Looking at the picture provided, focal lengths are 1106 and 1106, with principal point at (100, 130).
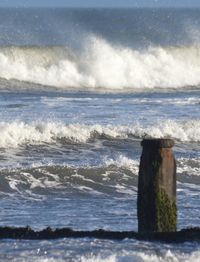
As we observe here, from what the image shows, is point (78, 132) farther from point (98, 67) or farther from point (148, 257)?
point (98, 67)

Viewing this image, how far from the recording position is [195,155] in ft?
56.3

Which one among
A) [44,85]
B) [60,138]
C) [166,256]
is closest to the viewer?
[166,256]

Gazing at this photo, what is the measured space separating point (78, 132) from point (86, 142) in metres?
0.49

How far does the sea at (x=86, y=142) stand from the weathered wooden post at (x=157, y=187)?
0.30 metres

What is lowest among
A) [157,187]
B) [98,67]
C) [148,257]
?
[148,257]

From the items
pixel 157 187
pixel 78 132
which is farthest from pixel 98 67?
pixel 157 187

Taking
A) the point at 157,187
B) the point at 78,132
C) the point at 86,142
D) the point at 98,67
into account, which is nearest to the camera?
the point at 157,187

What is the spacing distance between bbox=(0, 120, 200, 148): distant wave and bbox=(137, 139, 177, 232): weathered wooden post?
8.54 m

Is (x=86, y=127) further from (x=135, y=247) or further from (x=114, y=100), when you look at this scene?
(x=135, y=247)

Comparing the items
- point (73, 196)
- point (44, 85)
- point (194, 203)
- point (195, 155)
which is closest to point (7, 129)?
point (195, 155)

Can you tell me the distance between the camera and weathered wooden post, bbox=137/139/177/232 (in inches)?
349

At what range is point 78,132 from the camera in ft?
61.6

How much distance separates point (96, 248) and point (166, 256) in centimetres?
56

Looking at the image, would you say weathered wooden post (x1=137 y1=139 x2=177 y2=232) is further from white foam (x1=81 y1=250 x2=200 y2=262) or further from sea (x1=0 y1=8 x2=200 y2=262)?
white foam (x1=81 y1=250 x2=200 y2=262)
